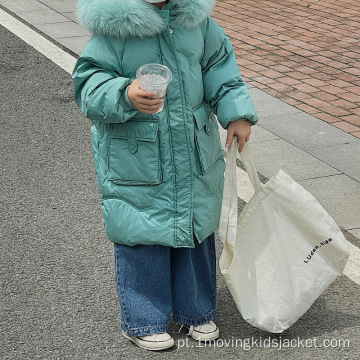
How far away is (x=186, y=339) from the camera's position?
11.5 feet

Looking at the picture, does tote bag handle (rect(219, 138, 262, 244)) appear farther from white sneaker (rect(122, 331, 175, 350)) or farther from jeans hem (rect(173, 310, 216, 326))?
white sneaker (rect(122, 331, 175, 350))

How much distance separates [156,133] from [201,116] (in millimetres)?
212

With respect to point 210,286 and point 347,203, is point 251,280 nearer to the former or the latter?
point 210,286

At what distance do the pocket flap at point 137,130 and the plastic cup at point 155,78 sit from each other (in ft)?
0.41

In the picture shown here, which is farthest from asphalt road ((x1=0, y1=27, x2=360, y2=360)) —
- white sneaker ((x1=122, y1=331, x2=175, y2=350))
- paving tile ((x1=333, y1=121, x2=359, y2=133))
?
paving tile ((x1=333, y1=121, x2=359, y2=133))

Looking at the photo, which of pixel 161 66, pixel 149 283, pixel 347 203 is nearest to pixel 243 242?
pixel 149 283

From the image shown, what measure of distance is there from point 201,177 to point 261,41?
5.12 m

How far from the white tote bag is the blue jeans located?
17 cm

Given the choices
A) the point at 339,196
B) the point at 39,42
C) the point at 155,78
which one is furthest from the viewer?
the point at 39,42

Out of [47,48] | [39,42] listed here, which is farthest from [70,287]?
[39,42]

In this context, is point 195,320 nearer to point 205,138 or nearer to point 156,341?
point 156,341

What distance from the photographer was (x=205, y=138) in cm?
325

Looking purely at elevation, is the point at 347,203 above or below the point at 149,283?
below

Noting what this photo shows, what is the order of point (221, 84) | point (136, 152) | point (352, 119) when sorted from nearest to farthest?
1. point (136, 152)
2. point (221, 84)
3. point (352, 119)
